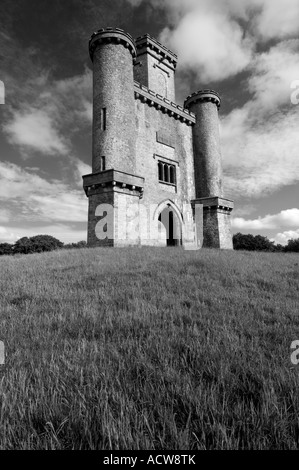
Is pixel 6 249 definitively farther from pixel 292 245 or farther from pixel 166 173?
pixel 292 245

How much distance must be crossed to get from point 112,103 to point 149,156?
483 centimetres

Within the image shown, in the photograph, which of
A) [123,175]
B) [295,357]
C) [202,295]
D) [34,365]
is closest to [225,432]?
[295,357]

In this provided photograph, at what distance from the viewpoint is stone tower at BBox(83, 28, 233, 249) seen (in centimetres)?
1658

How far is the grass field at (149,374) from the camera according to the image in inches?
59.1

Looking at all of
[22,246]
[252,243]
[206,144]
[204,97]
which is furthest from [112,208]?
[252,243]

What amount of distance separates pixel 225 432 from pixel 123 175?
16.0 metres

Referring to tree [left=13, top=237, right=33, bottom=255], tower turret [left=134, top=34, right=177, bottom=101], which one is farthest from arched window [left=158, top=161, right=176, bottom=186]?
tree [left=13, top=237, right=33, bottom=255]

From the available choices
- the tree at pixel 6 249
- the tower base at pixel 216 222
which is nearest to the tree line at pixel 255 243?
the tower base at pixel 216 222

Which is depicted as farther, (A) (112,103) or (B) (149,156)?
(B) (149,156)

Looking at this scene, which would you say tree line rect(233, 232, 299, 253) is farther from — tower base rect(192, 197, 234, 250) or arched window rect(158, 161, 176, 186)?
arched window rect(158, 161, 176, 186)

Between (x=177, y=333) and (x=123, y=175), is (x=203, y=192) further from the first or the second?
(x=177, y=333)

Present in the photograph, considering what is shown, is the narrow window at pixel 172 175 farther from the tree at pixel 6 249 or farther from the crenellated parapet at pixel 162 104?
the tree at pixel 6 249

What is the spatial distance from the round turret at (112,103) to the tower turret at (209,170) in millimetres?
8399

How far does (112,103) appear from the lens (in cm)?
1753
